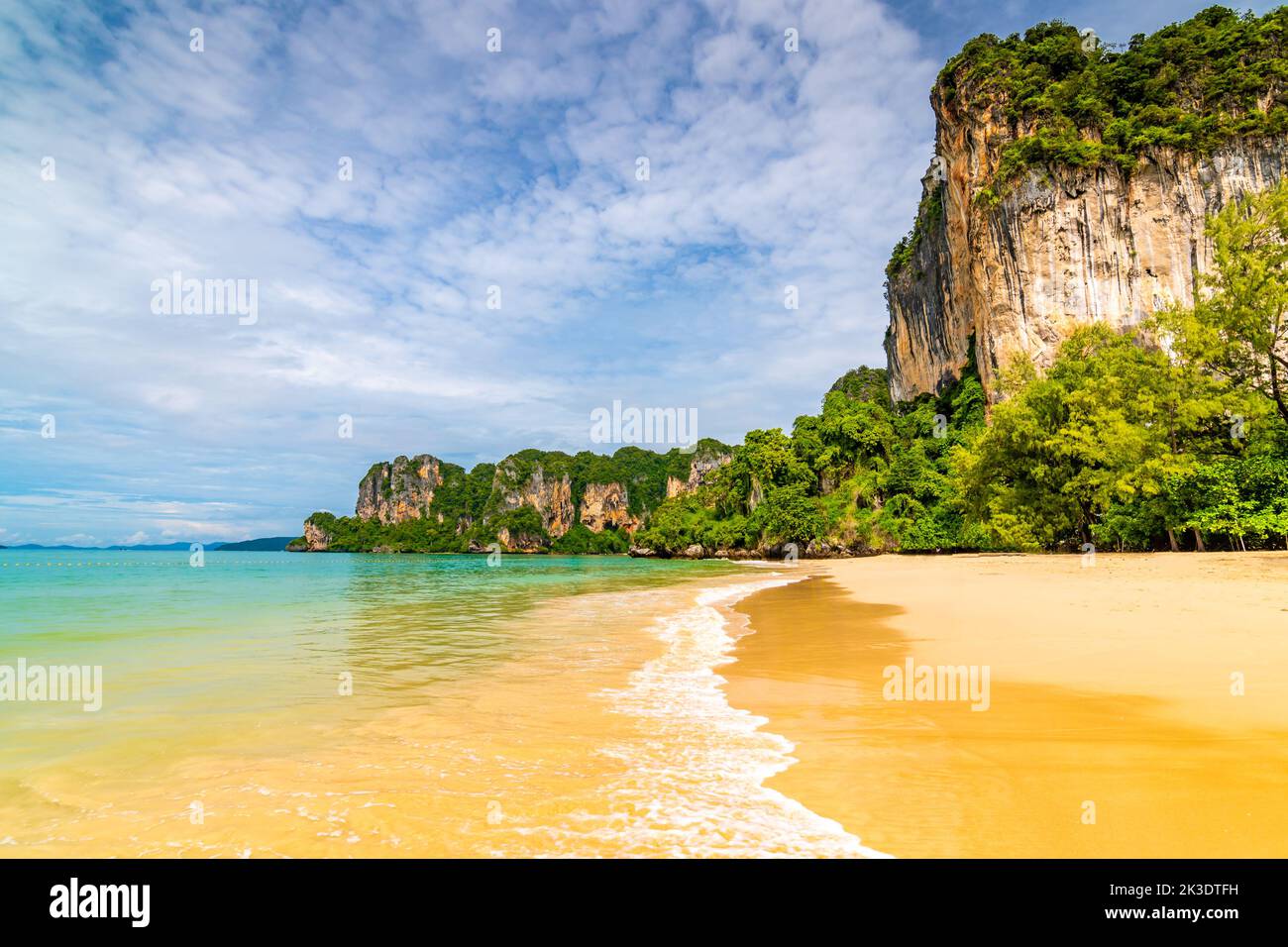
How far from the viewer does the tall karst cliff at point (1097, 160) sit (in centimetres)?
4434

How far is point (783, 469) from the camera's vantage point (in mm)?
75250

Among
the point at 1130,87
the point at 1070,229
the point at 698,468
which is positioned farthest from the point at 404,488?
the point at 1130,87

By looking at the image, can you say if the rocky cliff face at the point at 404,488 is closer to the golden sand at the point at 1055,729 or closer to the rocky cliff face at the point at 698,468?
the rocky cliff face at the point at 698,468

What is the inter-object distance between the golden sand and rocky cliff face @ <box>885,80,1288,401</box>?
1687 inches

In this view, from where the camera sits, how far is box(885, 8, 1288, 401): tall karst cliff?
44.3 meters

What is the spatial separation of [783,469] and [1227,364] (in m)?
52.4

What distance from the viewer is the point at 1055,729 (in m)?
5.09

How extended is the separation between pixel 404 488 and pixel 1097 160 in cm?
17678

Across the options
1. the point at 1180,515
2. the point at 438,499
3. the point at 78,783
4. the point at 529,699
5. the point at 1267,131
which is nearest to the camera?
the point at 78,783

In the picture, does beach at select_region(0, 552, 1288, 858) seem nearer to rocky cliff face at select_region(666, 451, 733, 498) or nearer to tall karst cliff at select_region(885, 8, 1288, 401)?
tall karst cliff at select_region(885, 8, 1288, 401)

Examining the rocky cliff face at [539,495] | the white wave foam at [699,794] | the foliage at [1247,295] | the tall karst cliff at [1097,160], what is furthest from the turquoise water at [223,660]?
the rocky cliff face at [539,495]
